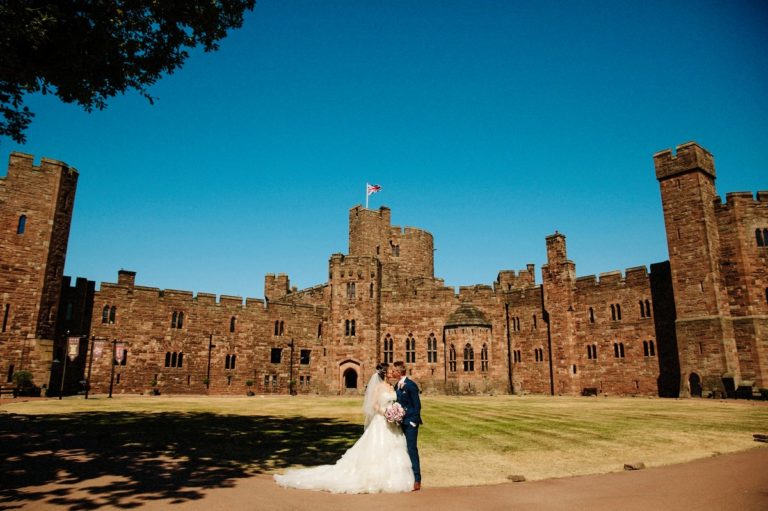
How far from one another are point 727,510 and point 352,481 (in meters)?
5.98

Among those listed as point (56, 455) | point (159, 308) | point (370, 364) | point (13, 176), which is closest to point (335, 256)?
point (370, 364)

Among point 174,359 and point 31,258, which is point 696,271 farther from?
point 31,258

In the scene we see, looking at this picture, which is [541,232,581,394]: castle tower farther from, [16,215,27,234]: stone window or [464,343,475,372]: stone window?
[16,215,27,234]: stone window

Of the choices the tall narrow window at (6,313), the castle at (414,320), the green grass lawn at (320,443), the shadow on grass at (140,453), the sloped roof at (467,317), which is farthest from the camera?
the sloped roof at (467,317)

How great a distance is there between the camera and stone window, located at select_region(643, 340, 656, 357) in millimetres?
35438

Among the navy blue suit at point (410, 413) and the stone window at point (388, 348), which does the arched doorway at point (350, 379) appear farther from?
the navy blue suit at point (410, 413)

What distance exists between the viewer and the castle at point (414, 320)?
3162 cm

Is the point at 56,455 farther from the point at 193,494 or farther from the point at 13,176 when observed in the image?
the point at 13,176

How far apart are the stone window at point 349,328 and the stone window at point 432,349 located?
7396 mm

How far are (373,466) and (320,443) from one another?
16.4ft

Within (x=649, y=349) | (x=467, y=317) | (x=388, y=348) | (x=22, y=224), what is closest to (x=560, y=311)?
(x=649, y=349)

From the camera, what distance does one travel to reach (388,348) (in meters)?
46.4

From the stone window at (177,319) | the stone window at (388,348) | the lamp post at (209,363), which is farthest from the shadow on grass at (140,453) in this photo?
the stone window at (388,348)

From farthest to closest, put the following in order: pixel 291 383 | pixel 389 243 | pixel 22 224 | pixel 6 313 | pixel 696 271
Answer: pixel 389 243 < pixel 291 383 < pixel 22 224 < pixel 696 271 < pixel 6 313
